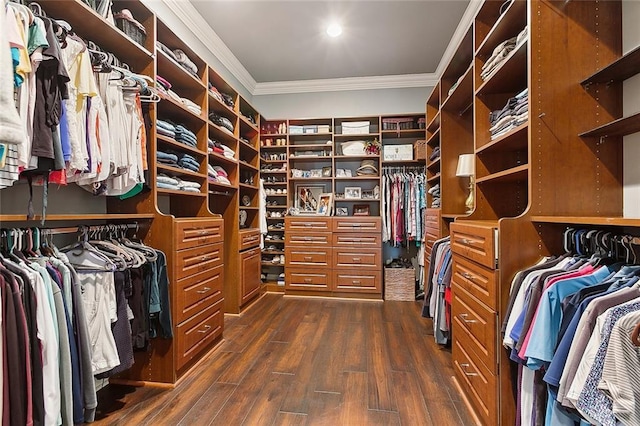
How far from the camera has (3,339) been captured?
3.64 ft

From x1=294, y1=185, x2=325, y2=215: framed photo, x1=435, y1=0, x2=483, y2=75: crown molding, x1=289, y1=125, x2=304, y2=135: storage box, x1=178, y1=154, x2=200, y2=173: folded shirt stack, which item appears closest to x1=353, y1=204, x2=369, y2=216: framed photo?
x1=294, y1=185, x2=325, y2=215: framed photo

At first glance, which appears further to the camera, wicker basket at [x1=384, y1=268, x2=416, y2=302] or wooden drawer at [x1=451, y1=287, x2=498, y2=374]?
wicker basket at [x1=384, y1=268, x2=416, y2=302]

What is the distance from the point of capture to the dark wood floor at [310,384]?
1759mm

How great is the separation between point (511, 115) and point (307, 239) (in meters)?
2.82

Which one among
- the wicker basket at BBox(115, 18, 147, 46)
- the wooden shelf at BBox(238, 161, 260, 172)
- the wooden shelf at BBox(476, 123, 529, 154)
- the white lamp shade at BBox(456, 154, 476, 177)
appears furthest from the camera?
the wooden shelf at BBox(238, 161, 260, 172)

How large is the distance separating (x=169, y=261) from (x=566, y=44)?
246cm

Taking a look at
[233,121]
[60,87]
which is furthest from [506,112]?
[233,121]

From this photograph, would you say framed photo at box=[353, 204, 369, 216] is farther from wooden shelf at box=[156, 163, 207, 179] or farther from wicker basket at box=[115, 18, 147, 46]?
wicker basket at box=[115, 18, 147, 46]

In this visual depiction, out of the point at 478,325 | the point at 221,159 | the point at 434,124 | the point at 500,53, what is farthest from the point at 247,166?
the point at 478,325

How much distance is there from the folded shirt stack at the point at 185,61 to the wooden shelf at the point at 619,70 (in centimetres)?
258

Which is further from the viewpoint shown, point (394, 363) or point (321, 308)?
point (321, 308)

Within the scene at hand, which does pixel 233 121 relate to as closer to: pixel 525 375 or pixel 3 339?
pixel 3 339

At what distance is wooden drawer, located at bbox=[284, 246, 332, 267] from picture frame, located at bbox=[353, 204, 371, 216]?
0.70 meters

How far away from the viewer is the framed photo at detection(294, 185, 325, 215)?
4.54 meters
